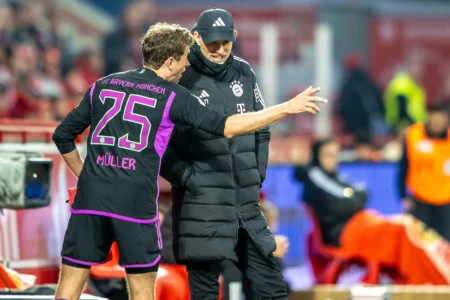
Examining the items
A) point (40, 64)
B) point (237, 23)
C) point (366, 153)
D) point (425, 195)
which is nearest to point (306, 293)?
point (425, 195)

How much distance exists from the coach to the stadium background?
1.88 m

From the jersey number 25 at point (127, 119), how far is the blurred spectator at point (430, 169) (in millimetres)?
6944

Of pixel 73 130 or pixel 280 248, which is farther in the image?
pixel 280 248

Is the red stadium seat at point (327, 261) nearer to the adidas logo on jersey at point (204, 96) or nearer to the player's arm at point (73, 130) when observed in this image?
the adidas logo on jersey at point (204, 96)

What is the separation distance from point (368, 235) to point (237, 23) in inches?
366

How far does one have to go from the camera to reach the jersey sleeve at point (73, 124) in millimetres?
6594

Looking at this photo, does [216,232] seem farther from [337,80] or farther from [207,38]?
[337,80]

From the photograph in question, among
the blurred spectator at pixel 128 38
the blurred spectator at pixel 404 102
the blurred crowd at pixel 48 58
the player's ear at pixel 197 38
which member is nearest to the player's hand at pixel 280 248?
the player's ear at pixel 197 38

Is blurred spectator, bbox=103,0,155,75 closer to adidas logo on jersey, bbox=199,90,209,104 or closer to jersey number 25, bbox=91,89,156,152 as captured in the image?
adidas logo on jersey, bbox=199,90,209,104

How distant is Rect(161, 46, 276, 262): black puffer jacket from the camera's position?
22.8 feet

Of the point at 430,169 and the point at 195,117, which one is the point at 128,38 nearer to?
the point at 430,169

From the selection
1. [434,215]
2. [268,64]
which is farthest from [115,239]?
[268,64]

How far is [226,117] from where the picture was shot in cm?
653

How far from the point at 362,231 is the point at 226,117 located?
486 centimetres
